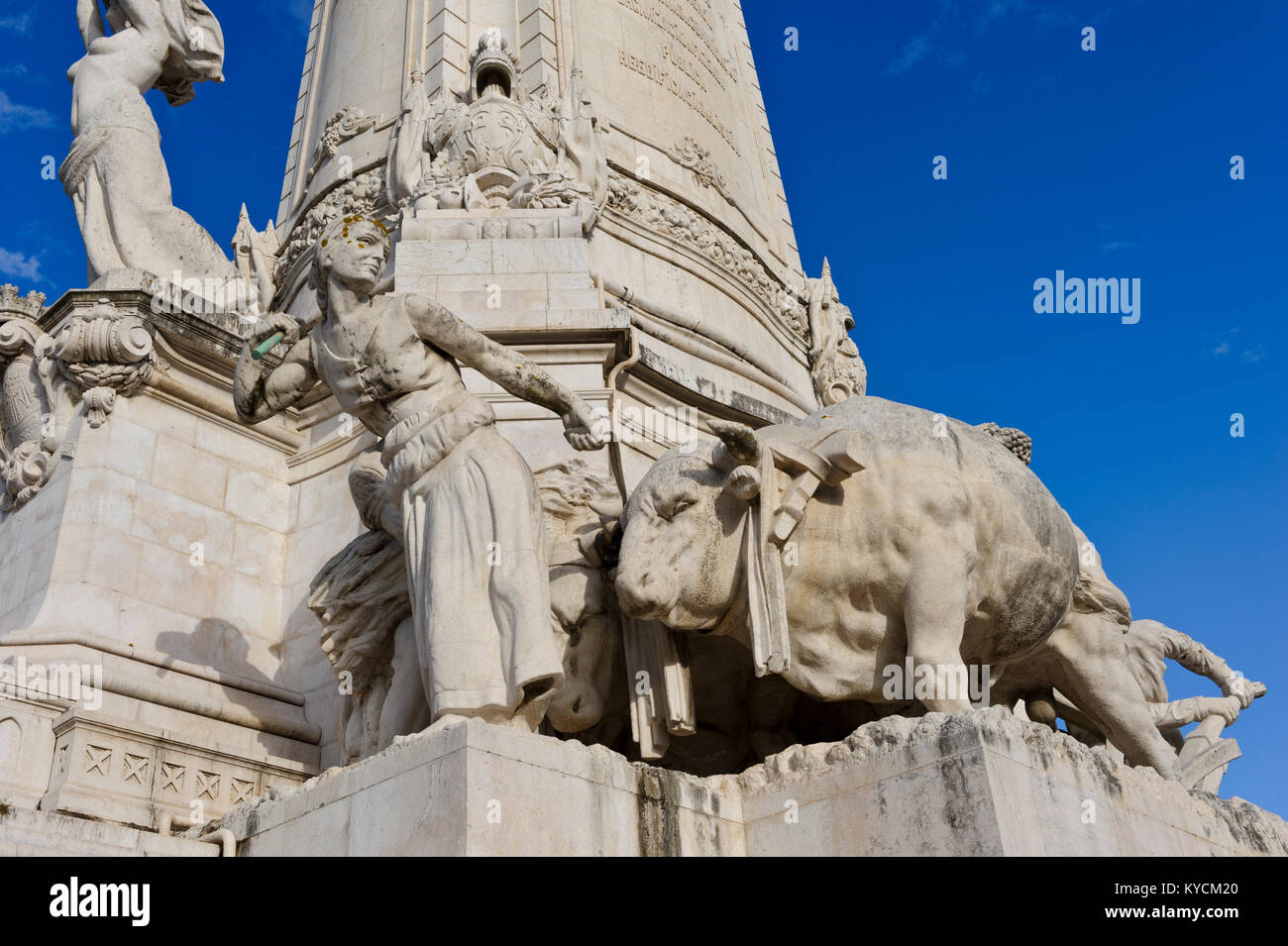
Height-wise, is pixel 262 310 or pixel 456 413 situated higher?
pixel 262 310

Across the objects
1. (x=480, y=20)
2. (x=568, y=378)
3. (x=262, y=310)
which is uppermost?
(x=480, y=20)

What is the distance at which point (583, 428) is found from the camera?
6246 millimetres

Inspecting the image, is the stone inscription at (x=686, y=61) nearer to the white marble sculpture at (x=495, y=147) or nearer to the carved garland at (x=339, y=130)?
the white marble sculpture at (x=495, y=147)

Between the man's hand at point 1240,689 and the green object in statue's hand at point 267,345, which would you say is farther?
the man's hand at point 1240,689

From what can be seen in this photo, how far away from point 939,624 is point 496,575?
6.47ft

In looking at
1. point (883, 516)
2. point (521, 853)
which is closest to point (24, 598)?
point (521, 853)

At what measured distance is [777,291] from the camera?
15.0m

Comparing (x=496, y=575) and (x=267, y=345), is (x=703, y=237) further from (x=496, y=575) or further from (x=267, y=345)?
(x=496, y=575)

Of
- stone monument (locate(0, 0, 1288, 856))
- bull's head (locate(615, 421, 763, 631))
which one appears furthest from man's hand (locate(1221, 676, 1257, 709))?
bull's head (locate(615, 421, 763, 631))

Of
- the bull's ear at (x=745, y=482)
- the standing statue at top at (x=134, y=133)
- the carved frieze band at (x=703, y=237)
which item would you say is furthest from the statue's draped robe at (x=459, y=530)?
the carved frieze band at (x=703, y=237)

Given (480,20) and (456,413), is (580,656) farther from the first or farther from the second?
(480,20)

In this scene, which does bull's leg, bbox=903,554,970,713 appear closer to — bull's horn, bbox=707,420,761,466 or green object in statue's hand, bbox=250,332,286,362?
bull's horn, bbox=707,420,761,466

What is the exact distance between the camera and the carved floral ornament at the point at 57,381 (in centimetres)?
951
